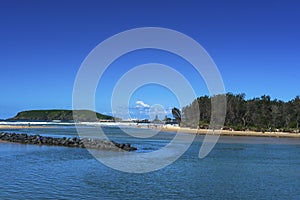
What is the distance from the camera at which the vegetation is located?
4587 inches

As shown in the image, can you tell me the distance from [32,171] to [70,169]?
2.68 meters

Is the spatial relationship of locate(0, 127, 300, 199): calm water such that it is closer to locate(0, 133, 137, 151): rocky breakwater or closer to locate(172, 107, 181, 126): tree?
locate(0, 133, 137, 151): rocky breakwater

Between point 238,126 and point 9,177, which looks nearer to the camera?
point 9,177

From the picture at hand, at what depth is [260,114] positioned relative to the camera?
393 ft

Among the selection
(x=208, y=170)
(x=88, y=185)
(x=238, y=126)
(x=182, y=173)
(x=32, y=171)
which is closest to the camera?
(x=88, y=185)

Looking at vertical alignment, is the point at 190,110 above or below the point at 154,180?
above

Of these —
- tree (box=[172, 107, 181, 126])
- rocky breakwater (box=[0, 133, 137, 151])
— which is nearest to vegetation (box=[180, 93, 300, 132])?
tree (box=[172, 107, 181, 126])

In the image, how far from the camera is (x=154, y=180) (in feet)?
77.0

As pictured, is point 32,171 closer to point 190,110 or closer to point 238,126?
point 238,126

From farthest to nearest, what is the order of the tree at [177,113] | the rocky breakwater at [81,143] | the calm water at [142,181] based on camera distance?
the tree at [177,113] < the rocky breakwater at [81,143] < the calm water at [142,181]

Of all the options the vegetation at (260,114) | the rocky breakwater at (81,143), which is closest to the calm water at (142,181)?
the rocky breakwater at (81,143)

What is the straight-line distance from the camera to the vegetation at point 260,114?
11650cm

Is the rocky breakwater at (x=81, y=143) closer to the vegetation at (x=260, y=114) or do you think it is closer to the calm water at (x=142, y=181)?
the calm water at (x=142, y=181)

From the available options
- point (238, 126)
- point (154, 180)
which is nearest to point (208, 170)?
point (154, 180)
